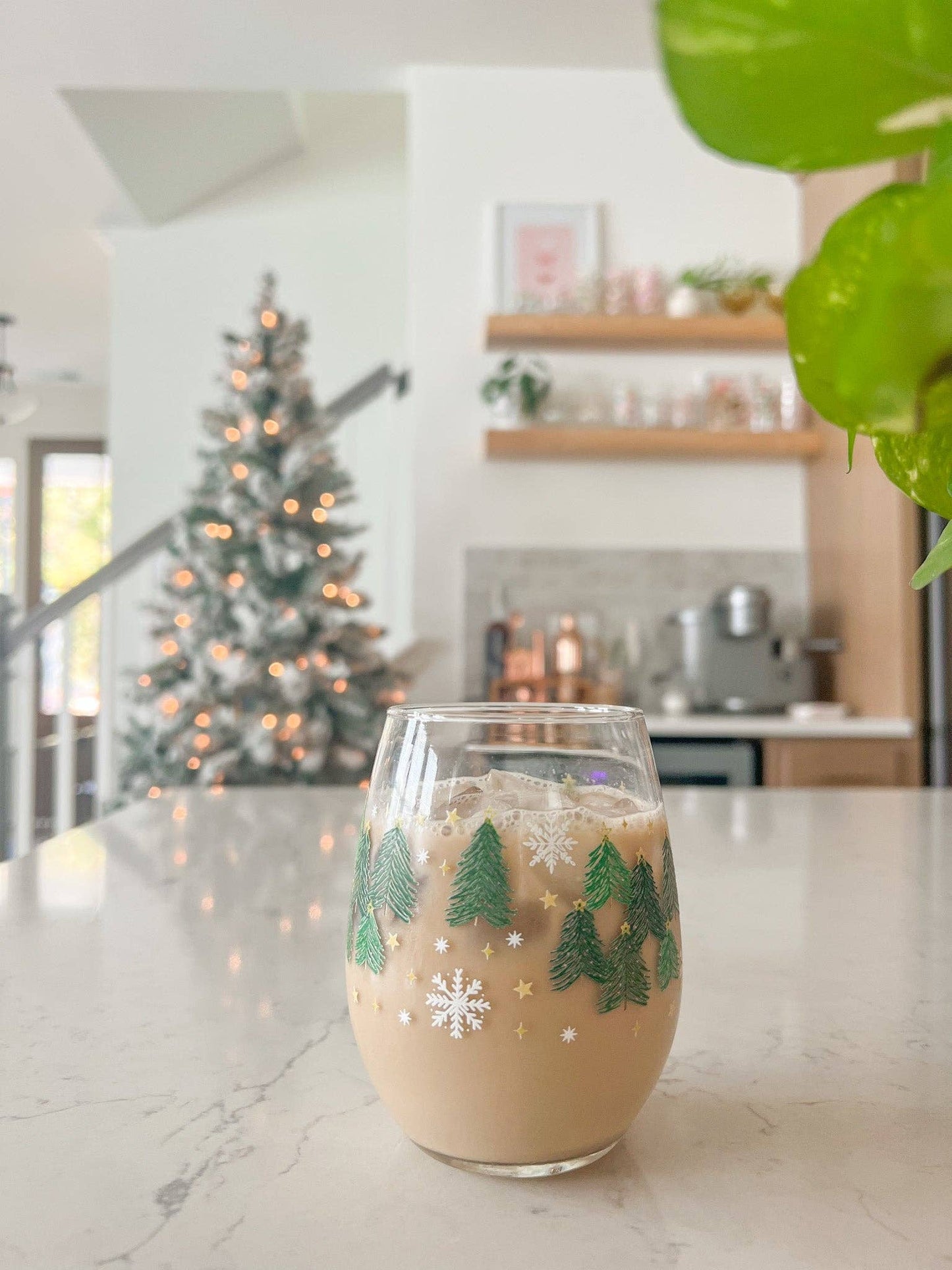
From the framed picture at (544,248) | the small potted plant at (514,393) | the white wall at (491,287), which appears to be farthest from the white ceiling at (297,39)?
the small potted plant at (514,393)

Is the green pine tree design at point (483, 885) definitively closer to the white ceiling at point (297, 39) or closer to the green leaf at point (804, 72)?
the green leaf at point (804, 72)

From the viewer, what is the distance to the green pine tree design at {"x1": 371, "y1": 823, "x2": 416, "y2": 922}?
1.21 ft

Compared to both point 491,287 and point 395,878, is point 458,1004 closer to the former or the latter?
point 395,878

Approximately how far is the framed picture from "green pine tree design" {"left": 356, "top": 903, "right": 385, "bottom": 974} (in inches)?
136

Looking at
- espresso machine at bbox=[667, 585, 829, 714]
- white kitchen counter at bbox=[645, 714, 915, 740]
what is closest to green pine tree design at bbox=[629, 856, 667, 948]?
white kitchen counter at bbox=[645, 714, 915, 740]

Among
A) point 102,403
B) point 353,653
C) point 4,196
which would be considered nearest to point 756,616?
point 353,653

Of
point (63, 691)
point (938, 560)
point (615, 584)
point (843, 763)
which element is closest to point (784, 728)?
point (843, 763)

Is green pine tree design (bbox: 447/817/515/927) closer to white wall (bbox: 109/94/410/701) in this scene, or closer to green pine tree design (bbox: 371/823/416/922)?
green pine tree design (bbox: 371/823/416/922)

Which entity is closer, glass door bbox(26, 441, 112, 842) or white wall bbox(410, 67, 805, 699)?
white wall bbox(410, 67, 805, 699)

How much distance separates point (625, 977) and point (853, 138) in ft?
0.88

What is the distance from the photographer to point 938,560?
0.20 m

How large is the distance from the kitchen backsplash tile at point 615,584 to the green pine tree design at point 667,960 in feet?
10.7

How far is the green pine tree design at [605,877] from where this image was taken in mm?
360

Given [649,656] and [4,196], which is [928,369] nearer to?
[649,656]
